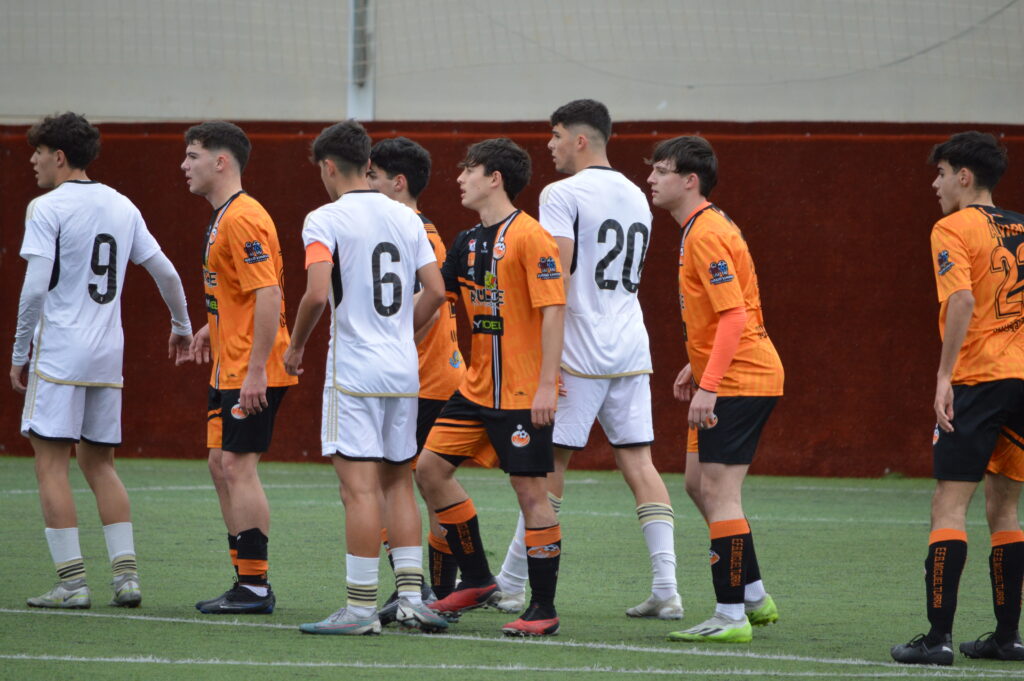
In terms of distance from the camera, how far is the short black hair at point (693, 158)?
6.27m

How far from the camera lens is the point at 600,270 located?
274 inches

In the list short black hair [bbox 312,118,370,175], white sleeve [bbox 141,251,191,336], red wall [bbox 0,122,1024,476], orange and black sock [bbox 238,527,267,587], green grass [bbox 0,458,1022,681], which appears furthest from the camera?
red wall [bbox 0,122,1024,476]

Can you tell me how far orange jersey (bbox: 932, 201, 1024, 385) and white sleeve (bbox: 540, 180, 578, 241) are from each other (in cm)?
177

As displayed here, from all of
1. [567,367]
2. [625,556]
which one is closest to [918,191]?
[625,556]

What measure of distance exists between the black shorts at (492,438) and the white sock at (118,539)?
149 cm

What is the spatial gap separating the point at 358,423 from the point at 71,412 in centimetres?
152

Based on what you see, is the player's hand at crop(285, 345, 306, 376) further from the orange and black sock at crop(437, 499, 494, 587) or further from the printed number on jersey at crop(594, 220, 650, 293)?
the printed number on jersey at crop(594, 220, 650, 293)

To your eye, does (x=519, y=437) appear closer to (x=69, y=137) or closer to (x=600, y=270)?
(x=600, y=270)

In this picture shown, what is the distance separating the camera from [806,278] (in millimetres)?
13148

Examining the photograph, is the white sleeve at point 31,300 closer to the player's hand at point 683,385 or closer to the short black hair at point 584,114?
the short black hair at point 584,114

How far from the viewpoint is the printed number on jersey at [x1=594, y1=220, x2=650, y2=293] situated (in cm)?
695

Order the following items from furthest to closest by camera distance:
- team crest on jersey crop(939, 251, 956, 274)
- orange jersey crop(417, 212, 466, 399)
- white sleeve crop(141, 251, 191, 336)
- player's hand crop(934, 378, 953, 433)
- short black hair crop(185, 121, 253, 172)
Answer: orange jersey crop(417, 212, 466, 399)
white sleeve crop(141, 251, 191, 336)
short black hair crop(185, 121, 253, 172)
team crest on jersey crop(939, 251, 956, 274)
player's hand crop(934, 378, 953, 433)

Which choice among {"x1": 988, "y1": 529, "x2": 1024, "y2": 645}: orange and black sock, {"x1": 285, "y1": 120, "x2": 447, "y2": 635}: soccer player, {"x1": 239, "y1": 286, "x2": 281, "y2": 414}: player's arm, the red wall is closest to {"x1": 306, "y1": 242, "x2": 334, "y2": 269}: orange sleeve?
{"x1": 285, "y1": 120, "x2": 447, "y2": 635}: soccer player

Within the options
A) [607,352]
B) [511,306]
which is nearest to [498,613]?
[607,352]
